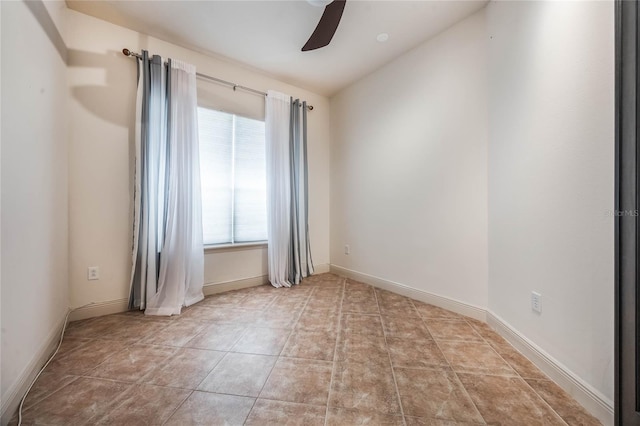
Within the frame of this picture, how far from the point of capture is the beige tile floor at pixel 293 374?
1.08 meters

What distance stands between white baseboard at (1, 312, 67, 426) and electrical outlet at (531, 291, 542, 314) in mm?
2726

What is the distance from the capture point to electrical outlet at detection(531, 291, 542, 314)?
56.2 inches

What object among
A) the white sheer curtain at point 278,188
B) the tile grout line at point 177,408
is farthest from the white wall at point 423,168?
the tile grout line at point 177,408

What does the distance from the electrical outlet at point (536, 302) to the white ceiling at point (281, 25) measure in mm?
2262

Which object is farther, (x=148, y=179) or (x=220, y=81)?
(x=220, y=81)

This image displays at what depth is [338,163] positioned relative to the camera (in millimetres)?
3498

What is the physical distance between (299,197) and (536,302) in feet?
8.16

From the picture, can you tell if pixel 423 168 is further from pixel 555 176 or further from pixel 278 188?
pixel 278 188

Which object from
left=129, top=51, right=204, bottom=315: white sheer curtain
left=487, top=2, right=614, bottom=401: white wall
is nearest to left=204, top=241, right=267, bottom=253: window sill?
left=129, top=51, right=204, bottom=315: white sheer curtain

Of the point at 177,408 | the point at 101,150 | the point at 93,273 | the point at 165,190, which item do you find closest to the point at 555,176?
the point at 177,408

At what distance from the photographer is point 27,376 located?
1.24m

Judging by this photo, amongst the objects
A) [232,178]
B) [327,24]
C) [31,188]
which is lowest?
[31,188]

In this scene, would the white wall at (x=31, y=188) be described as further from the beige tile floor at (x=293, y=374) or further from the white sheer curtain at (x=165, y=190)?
the white sheer curtain at (x=165, y=190)

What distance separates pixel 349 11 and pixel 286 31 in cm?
62
